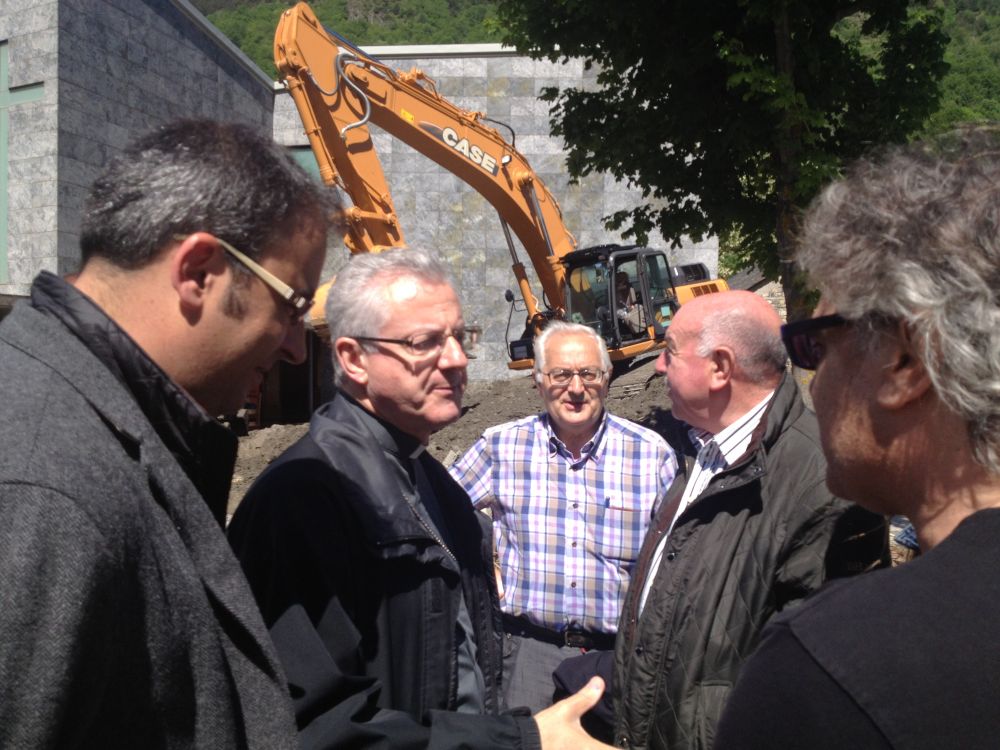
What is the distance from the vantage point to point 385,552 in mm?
2193

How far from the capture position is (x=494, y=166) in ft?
44.5

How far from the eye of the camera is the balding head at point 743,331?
3121 mm

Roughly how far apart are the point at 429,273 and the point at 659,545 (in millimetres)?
1132

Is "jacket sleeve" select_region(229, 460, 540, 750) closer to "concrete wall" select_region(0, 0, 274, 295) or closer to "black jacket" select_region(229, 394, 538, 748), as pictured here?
"black jacket" select_region(229, 394, 538, 748)

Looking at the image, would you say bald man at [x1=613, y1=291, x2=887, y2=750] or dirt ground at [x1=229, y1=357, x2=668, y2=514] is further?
dirt ground at [x1=229, y1=357, x2=668, y2=514]

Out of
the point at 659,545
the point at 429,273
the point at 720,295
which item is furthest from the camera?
the point at 720,295

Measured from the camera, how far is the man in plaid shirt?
3.71 metres

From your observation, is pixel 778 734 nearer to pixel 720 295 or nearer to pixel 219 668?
pixel 219 668

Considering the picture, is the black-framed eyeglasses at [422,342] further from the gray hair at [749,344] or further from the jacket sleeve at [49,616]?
the jacket sleeve at [49,616]

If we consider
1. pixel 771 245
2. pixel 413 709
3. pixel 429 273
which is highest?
pixel 771 245

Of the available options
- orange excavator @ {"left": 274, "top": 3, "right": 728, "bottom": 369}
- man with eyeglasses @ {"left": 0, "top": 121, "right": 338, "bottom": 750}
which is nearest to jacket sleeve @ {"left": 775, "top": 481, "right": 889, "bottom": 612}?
man with eyeglasses @ {"left": 0, "top": 121, "right": 338, "bottom": 750}

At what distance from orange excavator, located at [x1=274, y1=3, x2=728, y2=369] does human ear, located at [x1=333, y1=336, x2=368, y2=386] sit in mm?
6806

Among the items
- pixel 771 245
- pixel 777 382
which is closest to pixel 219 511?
pixel 777 382

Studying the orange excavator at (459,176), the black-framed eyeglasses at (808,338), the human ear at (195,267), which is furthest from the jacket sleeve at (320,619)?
the orange excavator at (459,176)
